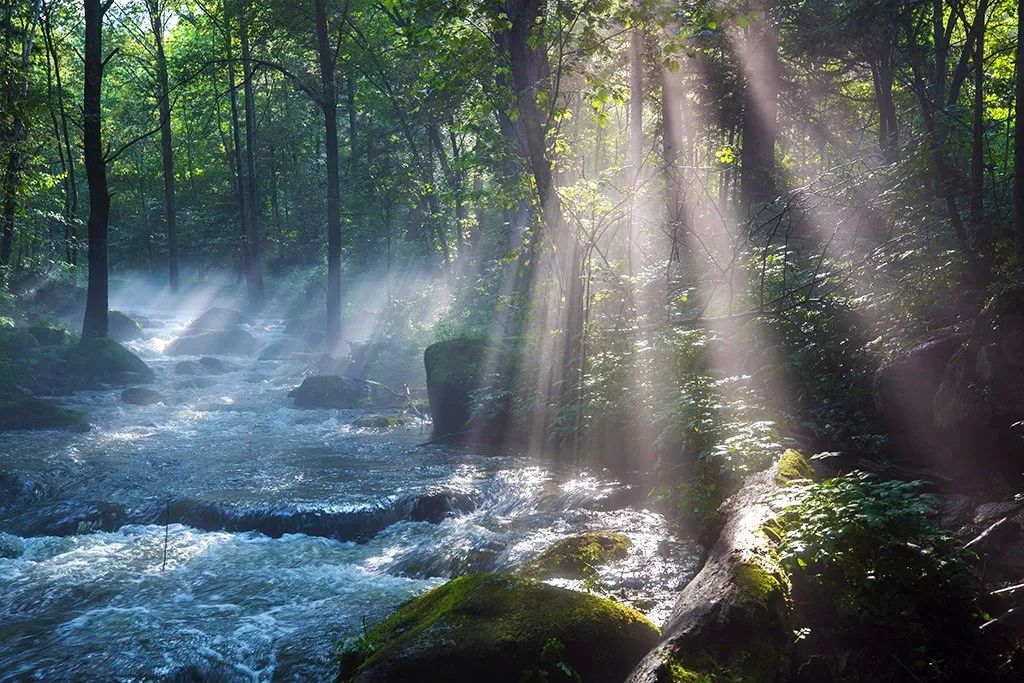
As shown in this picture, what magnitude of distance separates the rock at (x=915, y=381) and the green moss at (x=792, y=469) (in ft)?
4.30

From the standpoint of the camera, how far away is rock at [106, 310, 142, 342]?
2585 centimetres

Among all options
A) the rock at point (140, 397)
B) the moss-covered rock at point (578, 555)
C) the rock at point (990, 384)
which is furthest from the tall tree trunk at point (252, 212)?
the rock at point (990, 384)

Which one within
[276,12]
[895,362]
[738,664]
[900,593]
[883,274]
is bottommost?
[738,664]

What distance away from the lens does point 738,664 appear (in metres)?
3.92

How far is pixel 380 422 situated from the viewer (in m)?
15.2

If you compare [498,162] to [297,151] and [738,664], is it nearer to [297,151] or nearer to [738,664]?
[738,664]

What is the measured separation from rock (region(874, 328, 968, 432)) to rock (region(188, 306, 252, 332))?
24460mm

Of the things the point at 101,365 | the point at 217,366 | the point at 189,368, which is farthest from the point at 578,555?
the point at 217,366

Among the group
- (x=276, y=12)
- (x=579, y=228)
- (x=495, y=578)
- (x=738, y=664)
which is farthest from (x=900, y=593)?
(x=276, y=12)

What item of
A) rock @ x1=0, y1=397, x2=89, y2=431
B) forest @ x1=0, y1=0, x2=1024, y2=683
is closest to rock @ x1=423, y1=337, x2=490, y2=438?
forest @ x1=0, y1=0, x2=1024, y2=683

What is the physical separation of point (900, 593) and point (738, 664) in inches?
36.5

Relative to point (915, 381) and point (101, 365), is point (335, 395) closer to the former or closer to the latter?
point (101, 365)

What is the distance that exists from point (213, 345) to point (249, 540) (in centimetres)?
1785

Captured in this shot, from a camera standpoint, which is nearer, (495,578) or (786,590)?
(786,590)
